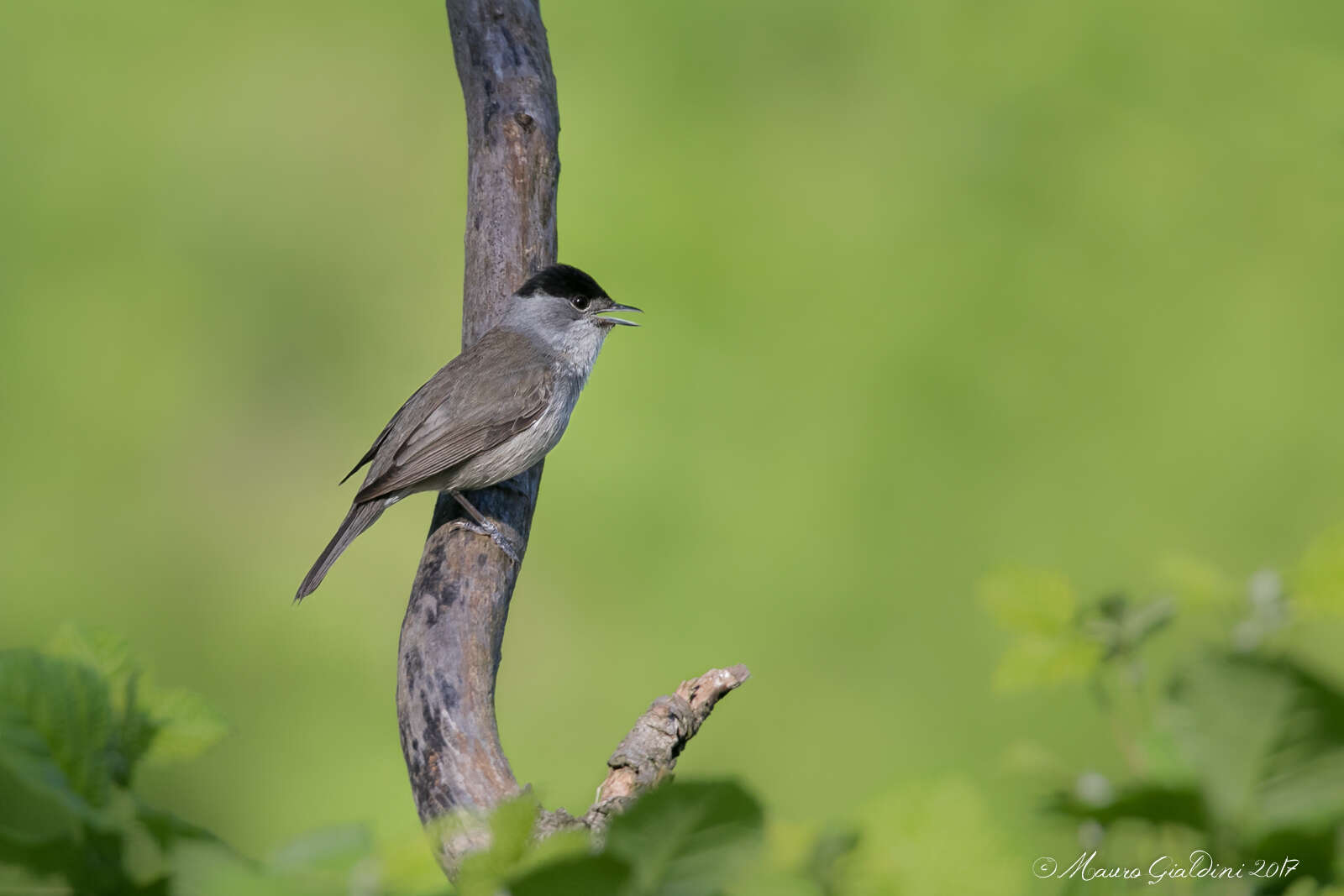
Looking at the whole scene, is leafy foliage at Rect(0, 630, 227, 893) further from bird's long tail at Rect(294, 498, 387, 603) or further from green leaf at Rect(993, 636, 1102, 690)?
bird's long tail at Rect(294, 498, 387, 603)

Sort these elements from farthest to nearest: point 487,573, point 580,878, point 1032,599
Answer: point 487,573 → point 1032,599 → point 580,878

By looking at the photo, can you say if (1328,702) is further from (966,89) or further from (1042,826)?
(966,89)

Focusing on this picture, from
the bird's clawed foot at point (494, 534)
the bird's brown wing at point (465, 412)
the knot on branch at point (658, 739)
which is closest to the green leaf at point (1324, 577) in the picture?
the knot on branch at point (658, 739)

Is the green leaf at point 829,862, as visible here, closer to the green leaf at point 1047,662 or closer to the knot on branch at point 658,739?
the green leaf at point 1047,662

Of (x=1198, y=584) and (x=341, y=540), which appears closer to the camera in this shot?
(x=1198, y=584)

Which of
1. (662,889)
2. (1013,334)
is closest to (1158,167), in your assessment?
(1013,334)

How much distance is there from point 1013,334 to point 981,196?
2.70ft

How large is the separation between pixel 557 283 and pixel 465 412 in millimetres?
458

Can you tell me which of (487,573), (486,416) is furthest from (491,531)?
(486,416)

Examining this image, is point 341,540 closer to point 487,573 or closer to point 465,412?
point 465,412

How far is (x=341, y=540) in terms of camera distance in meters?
3.13

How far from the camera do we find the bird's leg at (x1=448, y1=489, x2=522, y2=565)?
8.79 ft

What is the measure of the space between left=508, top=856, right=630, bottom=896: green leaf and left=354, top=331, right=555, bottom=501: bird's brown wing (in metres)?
2.72

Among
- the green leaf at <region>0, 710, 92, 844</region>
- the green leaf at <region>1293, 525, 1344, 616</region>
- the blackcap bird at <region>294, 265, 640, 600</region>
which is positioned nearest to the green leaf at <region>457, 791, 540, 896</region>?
the green leaf at <region>0, 710, 92, 844</region>
